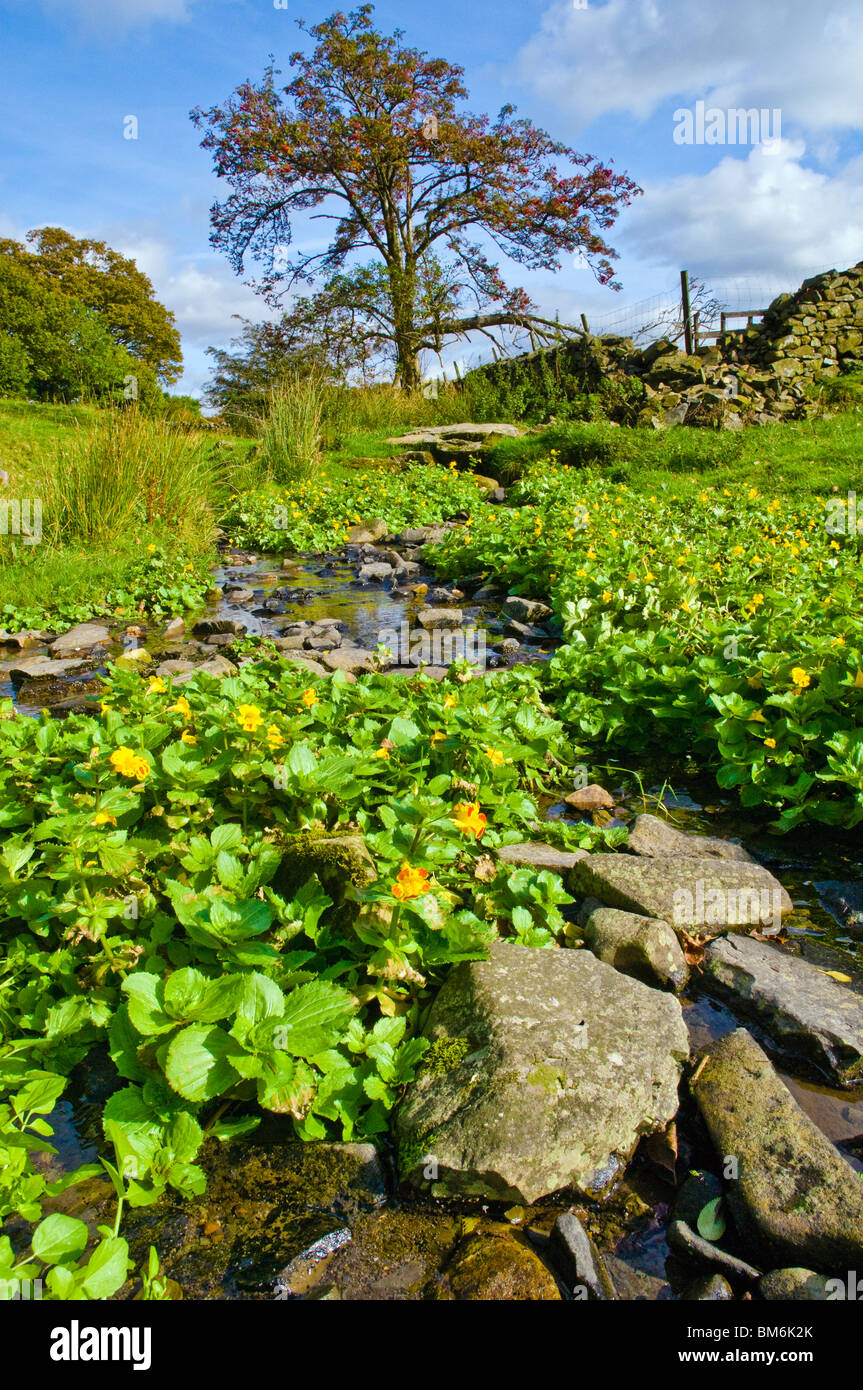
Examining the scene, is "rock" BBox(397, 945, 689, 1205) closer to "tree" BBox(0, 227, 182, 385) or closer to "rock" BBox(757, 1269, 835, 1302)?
"rock" BBox(757, 1269, 835, 1302)

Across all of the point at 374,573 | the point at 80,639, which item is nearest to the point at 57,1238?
the point at 80,639

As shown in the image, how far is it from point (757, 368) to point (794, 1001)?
15.8 meters

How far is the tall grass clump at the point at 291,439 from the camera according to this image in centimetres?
1399

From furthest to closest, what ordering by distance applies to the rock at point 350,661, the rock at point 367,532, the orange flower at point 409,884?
the rock at point 367,532
the rock at point 350,661
the orange flower at point 409,884

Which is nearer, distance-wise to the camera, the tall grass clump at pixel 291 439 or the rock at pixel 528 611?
the rock at pixel 528 611

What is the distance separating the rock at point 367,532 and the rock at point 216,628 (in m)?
4.49

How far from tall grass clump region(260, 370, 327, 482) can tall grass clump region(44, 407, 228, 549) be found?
313 centimetres

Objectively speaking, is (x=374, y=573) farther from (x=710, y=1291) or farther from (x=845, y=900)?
(x=710, y=1291)

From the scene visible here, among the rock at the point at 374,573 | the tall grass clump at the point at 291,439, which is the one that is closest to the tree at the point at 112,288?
the tall grass clump at the point at 291,439

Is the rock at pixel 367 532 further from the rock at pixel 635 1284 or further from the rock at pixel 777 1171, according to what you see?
the rock at pixel 635 1284

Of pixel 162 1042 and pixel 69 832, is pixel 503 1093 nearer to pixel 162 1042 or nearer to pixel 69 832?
pixel 162 1042

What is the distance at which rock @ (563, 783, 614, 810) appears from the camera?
368 centimetres

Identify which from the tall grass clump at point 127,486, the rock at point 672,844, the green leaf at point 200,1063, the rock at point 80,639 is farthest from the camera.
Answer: the tall grass clump at point 127,486

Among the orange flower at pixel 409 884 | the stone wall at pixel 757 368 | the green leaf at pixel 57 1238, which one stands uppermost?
the stone wall at pixel 757 368
